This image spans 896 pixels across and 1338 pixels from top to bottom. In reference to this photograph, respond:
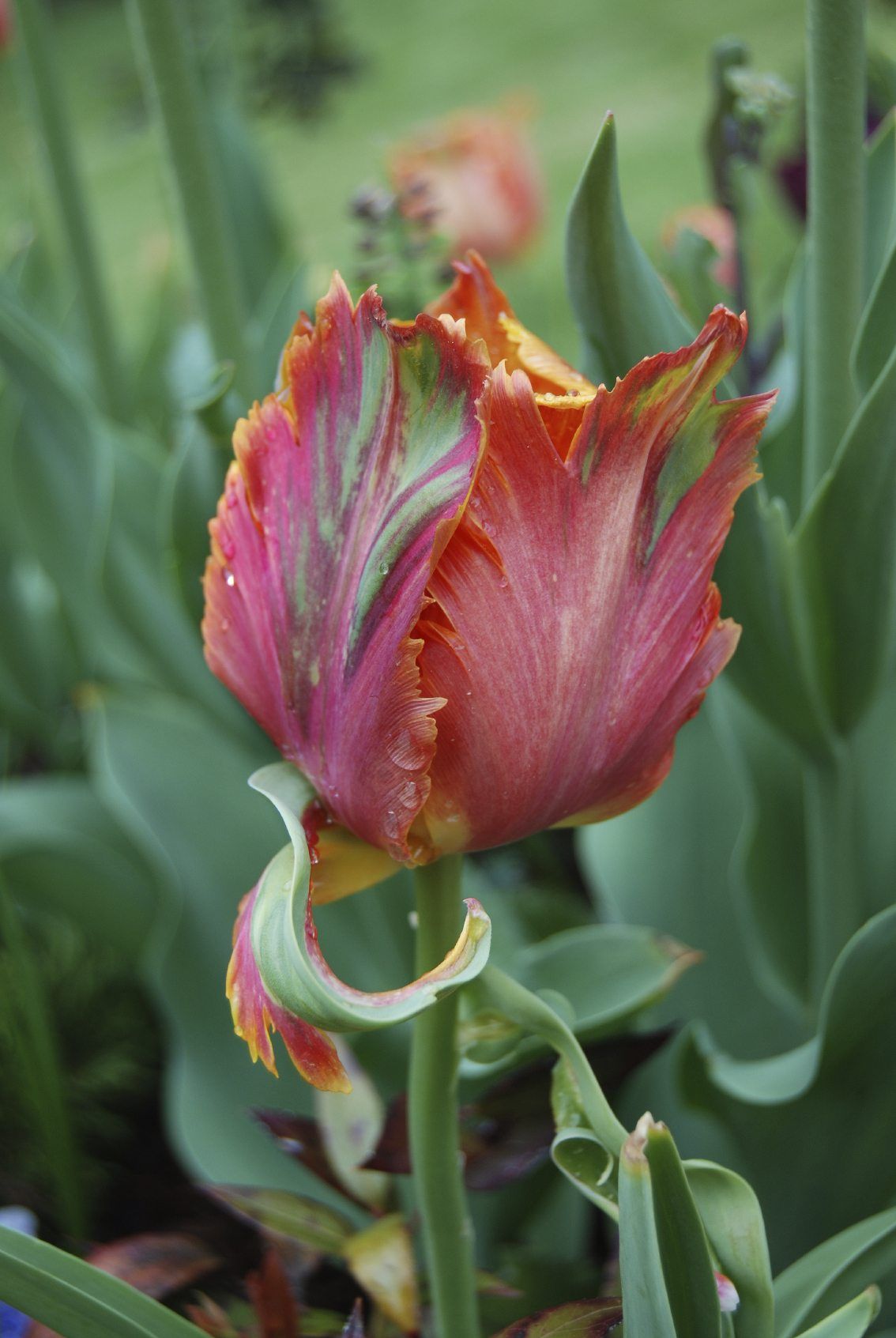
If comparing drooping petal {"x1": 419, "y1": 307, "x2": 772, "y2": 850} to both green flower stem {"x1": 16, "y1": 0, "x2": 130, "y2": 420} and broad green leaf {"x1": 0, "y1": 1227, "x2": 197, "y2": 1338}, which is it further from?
green flower stem {"x1": 16, "y1": 0, "x2": 130, "y2": 420}

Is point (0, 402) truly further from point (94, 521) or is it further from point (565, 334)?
point (565, 334)

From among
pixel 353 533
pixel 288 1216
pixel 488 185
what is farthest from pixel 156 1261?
pixel 488 185

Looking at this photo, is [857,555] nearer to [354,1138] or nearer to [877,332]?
[877,332]

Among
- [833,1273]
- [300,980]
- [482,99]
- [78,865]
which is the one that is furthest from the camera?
[482,99]

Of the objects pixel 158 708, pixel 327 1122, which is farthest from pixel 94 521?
pixel 327 1122

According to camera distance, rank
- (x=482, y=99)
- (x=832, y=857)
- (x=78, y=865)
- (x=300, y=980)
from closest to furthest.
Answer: (x=300, y=980)
(x=832, y=857)
(x=78, y=865)
(x=482, y=99)

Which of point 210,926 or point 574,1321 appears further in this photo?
point 210,926

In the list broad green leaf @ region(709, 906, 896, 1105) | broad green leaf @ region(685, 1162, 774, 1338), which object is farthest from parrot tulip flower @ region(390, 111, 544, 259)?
broad green leaf @ region(685, 1162, 774, 1338)
